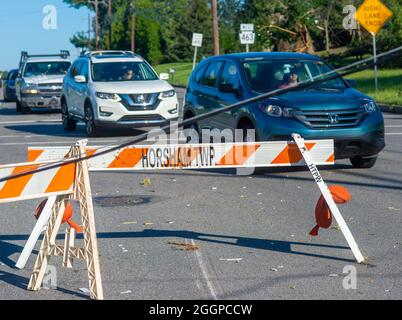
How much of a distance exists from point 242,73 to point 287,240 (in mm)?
5797

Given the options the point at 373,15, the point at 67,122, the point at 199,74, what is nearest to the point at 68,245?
the point at 199,74

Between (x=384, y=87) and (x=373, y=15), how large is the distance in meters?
3.95

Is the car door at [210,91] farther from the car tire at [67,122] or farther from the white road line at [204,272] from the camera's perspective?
the car tire at [67,122]

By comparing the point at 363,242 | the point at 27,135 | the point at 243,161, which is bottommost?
the point at 27,135

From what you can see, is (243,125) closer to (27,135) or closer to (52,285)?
(52,285)

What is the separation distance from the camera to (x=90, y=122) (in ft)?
64.3

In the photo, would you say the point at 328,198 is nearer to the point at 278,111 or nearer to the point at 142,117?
the point at 278,111

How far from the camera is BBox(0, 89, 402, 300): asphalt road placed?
6566 millimetres

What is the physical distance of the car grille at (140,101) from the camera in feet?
62.0

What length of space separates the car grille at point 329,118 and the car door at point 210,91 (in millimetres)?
2048

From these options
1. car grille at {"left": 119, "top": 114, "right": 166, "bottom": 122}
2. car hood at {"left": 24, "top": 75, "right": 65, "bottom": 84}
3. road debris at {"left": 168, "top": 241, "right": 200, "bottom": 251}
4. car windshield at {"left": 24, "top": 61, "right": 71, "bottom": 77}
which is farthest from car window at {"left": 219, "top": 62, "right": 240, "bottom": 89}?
car windshield at {"left": 24, "top": 61, "right": 71, "bottom": 77}
